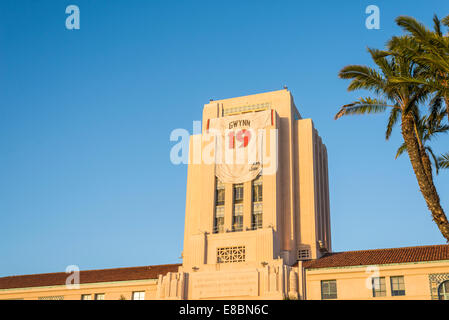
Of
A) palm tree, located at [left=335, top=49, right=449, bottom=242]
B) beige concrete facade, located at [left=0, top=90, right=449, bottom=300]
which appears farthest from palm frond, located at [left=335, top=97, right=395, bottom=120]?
beige concrete facade, located at [left=0, top=90, right=449, bottom=300]

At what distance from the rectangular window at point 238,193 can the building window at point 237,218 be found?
0.61m

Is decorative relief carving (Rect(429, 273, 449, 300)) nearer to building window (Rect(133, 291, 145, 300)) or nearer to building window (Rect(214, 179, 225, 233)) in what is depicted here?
building window (Rect(214, 179, 225, 233))

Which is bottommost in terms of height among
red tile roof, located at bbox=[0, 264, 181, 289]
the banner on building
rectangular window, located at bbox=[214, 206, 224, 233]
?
red tile roof, located at bbox=[0, 264, 181, 289]

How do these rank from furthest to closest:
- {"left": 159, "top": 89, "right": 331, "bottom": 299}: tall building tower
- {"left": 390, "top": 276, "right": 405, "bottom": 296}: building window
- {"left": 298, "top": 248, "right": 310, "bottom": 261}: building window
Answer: {"left": 298, "top": 248, "right": 310, "bottom": 261}: building window
{"left": 159, "top": 89, "right": 331, "bottom": 299}: tall building tower
{"left": 390, "top": 276, "right": 405, "bottom": 296}: building window

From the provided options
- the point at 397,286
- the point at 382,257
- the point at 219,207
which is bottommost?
the point at 397,286

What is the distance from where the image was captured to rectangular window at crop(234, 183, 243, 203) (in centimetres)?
5266

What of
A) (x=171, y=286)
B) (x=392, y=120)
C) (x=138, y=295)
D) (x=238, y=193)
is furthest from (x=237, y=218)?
(x=392, y=120)

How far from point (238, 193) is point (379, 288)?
17.7 meters

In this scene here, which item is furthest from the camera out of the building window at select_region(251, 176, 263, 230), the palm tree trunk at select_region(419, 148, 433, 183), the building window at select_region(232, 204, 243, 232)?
the building window at select_region(232, 204, 243, 232)

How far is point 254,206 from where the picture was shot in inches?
2032

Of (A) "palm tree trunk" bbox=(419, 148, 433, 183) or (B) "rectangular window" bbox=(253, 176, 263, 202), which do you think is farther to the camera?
(B) "rectangular window" bbox=(253, 176, 263, 202)

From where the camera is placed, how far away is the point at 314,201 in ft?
171

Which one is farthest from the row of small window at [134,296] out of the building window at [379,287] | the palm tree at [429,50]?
the palm tree at [429,50]

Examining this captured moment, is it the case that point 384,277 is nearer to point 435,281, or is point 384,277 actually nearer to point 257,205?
point 435,281
